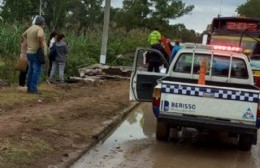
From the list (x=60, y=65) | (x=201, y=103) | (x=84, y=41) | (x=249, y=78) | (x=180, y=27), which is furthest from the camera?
(x=180, y=27)

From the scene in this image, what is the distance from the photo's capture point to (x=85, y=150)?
8.80 meters

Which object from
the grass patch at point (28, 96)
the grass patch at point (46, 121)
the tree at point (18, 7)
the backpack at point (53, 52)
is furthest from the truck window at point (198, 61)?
the tree at point (18, 7)

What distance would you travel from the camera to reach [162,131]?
1004 cm

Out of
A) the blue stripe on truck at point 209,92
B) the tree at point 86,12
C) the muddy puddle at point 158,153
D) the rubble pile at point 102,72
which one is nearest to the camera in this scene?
Result: the muddy puddle at point 158,153

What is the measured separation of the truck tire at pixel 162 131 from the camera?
9.91 m

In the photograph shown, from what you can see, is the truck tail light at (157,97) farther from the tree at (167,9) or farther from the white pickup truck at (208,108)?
the tree at (167,9)

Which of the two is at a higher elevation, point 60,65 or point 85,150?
point 60,65

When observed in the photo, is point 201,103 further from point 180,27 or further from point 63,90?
point 180,27

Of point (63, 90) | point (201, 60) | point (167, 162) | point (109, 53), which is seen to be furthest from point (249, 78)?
point (109, 53)

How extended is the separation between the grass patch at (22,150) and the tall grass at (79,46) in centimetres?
783

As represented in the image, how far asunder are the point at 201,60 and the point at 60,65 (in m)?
7.09

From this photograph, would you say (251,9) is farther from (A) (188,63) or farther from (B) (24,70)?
(A) (188,63)

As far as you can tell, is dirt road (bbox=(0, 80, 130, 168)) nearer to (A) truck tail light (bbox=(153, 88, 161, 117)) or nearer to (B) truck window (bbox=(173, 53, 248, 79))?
(A) truck tail light (bbox=(153, 88, 161, 117))

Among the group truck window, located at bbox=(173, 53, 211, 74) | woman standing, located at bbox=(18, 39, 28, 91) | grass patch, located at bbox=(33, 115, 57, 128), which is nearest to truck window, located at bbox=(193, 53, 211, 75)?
truck window, located at bbox=(173, 53, 211, 74)
